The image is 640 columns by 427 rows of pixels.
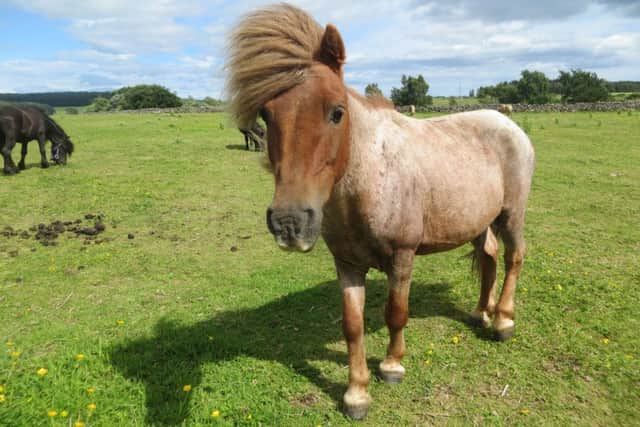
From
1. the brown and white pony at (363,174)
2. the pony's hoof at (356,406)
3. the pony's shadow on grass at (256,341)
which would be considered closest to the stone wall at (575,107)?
the pony's shadow on grass at (256,341)

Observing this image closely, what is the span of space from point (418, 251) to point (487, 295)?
4.97ft

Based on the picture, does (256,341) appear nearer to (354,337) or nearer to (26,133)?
(354,337)

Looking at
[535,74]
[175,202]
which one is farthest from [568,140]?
Result: [535,74]

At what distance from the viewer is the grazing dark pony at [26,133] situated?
12.7 m

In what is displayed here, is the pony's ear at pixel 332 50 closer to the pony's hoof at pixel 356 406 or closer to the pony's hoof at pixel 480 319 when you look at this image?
the pony's hoof at pixel 356 406

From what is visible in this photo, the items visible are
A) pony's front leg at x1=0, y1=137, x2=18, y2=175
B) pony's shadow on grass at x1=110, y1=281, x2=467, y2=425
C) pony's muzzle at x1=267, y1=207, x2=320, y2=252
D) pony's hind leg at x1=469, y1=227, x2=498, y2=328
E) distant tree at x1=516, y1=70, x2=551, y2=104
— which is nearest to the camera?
pony's muzzle at x1=267, y1=207, x2=320, y2=252

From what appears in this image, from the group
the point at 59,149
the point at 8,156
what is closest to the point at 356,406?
the point at 8,156

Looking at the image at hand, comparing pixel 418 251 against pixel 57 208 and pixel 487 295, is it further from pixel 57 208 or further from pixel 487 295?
pixel 57 208

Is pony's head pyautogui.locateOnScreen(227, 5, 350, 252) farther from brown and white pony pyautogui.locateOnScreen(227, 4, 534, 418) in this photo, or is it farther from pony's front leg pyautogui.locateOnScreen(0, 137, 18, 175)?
pony's front leg pyautogui.locateOnScreen(0, 137, 18, 175)

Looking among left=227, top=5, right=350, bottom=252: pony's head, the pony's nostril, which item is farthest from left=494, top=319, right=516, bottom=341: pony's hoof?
the pony's nostril

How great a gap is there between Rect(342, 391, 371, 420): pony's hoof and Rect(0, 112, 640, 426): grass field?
2.7 inches

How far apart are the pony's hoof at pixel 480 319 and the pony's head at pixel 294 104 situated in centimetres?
306

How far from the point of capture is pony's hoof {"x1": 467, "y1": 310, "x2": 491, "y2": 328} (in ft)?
15.1

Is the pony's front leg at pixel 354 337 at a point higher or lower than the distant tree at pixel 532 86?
lower
